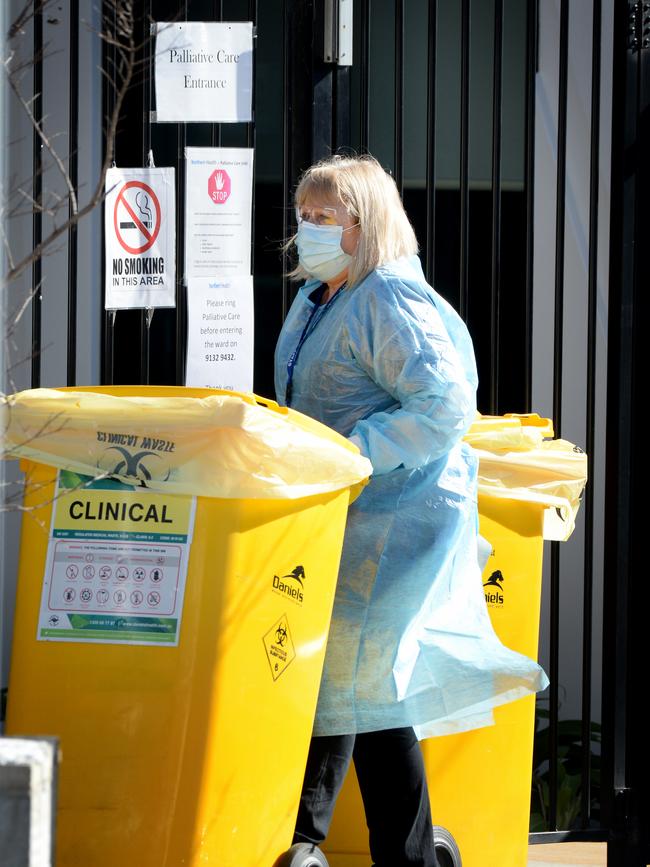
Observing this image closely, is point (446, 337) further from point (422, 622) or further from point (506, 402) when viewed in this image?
point (506, 402)

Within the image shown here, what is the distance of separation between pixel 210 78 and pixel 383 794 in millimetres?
1938

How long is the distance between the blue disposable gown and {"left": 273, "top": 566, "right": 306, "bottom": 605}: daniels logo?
29 cm

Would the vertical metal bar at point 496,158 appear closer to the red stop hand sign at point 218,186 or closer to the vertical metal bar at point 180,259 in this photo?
the red stop hand sign at point 218,186

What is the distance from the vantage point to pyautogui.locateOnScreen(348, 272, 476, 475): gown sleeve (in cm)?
261

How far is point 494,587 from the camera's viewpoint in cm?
316

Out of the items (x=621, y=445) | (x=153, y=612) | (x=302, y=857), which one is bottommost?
(x=302, y=857)

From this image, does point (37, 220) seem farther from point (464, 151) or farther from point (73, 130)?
point (464, 151)

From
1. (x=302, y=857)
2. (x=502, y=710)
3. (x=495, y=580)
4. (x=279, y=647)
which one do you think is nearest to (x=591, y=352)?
(x=495, y=580)

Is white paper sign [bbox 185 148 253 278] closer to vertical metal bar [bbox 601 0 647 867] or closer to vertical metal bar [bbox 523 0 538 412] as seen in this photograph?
vertical metal bar [bbox 523 0 538 412]

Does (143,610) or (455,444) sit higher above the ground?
(455,444)

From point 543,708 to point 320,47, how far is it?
2784mm

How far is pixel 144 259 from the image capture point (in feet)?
11.4

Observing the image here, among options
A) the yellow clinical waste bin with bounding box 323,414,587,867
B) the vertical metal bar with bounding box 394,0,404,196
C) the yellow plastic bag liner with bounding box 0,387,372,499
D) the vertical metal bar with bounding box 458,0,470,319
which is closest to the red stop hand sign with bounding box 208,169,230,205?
the vertical metal bar with bounding box 394,0,404,196

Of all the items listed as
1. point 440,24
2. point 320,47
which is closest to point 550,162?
point 440,24
